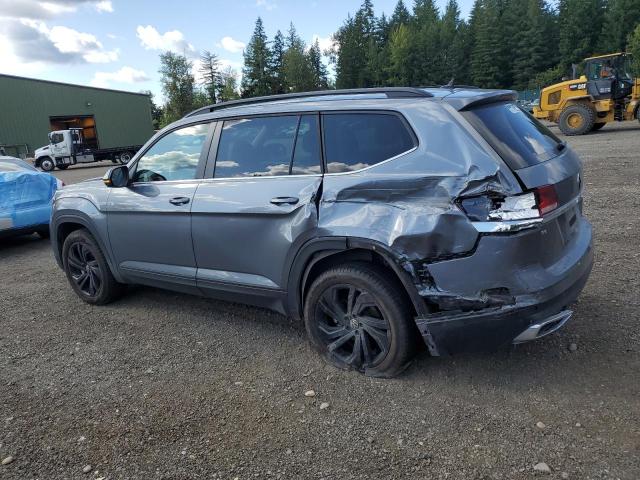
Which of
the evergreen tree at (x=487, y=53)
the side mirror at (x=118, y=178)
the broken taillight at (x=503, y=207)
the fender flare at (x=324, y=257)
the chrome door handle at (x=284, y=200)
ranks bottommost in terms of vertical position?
the fender flare at (x=324, y=257)

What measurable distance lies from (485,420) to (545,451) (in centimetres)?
35

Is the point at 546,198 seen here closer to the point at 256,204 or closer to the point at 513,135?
the point at 513,135

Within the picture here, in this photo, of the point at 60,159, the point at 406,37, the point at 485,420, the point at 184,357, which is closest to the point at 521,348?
the point at 485,420

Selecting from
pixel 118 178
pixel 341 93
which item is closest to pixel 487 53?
pixel 341 93

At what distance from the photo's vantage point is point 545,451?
2.48 metres

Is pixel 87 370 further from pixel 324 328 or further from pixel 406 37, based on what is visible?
pixel 406 37

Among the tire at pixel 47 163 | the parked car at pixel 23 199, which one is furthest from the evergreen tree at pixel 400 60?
the parked car at pixel 23 199

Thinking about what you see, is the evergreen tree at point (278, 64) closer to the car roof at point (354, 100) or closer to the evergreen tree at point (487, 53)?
the evergreen tree at point (487, 53)

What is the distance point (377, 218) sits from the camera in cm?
295

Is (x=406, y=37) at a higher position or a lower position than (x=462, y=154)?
higher

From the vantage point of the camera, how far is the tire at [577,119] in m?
17.3

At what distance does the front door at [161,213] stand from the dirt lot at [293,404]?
521 millimetres

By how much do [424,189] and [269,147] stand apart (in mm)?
1300

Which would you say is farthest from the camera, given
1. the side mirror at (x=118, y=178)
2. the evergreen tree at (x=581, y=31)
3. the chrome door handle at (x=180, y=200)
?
the evergreen tree at (x=581, y=31)
